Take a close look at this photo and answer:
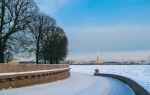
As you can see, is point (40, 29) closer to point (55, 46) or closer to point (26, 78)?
point (55, 46)

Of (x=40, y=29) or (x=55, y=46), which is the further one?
(x=55, y=46)

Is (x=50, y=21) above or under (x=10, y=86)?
above

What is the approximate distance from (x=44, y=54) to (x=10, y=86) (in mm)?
48660

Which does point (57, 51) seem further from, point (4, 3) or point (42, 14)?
point (4, 3)

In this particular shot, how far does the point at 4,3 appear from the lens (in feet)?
193

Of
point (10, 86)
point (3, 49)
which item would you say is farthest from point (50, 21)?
point (10, 86)

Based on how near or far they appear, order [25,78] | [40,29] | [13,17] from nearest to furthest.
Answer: [25,78] < [13,17] < [40,29]

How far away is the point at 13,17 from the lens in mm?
59969

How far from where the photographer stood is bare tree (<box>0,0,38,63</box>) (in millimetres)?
56438

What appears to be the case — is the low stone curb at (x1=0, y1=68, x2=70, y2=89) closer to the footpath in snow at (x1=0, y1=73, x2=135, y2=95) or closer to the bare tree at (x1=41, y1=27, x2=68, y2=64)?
the footpath in snow at (x1=0, y1=73, x2=135, y2=95)

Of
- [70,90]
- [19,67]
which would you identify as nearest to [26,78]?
[19,67]

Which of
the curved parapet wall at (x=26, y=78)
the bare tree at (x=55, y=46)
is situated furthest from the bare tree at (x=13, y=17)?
the bare tree at (x=55, y=46)

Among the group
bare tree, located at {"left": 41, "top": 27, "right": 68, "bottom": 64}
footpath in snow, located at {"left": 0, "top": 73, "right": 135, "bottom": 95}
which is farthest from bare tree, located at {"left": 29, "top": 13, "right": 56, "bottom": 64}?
footpath in snow, located at {"left": 0, "top": 73, "right": 135, "bottom": 95}

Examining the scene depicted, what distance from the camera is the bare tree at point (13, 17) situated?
185 feet
